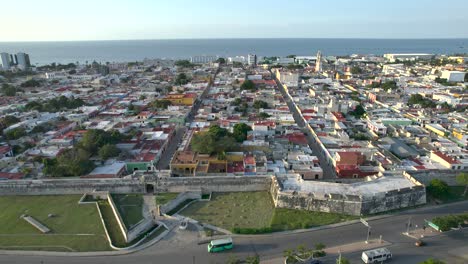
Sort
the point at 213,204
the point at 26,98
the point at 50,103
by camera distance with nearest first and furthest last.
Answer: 1. the point at 213,204
2. the point at 50,103
3. the point at 26,98

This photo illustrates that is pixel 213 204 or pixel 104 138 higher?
pixel 104 138

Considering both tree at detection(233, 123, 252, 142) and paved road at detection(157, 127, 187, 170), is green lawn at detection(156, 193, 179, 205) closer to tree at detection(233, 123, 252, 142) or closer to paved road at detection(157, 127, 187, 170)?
paved road at detection(157, 127, 187, 170)

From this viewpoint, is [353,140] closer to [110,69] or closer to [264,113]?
[264,113]

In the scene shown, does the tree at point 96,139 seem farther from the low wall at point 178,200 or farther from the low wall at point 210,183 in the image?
the low wall at point 178,200

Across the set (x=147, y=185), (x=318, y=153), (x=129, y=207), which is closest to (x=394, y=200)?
(x=318, y=153)

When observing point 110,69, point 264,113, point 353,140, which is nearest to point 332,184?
point 353,140

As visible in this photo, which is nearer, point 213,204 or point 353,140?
point 213,204

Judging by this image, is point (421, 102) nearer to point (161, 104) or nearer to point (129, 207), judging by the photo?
point (161, 104)
